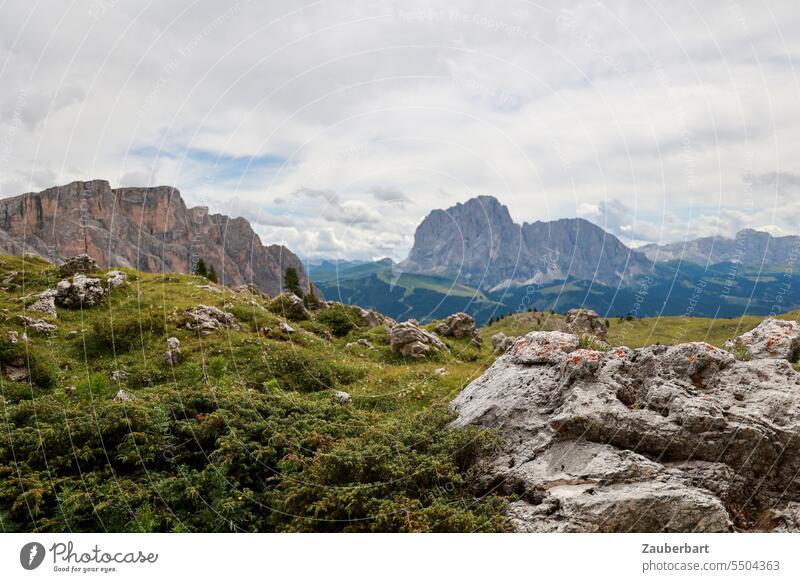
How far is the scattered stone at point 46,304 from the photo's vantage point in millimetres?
33938

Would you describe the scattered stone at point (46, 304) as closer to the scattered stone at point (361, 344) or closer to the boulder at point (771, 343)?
the scattered stone at point (361, 344)

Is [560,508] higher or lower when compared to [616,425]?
lower

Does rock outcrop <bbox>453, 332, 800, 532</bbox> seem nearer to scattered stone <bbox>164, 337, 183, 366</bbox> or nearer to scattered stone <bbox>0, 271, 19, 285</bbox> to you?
scattered stone <bbox>164, 337, 183, 366</bbox>

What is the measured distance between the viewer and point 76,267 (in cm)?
4553

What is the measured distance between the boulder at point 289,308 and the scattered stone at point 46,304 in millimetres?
17542

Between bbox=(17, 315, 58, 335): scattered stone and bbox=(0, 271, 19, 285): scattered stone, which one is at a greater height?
bbox=(0, 271, 19, 285): scattered stone

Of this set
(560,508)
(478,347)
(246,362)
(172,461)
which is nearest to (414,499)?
(560,508)

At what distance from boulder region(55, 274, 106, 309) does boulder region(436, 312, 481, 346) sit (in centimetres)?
3175

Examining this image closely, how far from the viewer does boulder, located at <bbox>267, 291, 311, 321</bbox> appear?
156 ft

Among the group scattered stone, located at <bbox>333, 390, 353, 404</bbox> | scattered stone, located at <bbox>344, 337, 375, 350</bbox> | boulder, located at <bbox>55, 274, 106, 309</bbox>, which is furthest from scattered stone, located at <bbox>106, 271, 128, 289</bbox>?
scattered stone, located at <bbox>333, 390, 353, 404</bbox>

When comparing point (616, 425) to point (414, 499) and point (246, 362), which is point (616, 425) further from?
point (246, 362)

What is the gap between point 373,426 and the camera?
17.2 m

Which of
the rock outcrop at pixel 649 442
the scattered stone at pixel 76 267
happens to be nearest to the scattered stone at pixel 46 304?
the scattered stone at pixel 76 267

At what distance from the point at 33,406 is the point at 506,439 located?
584 inches
